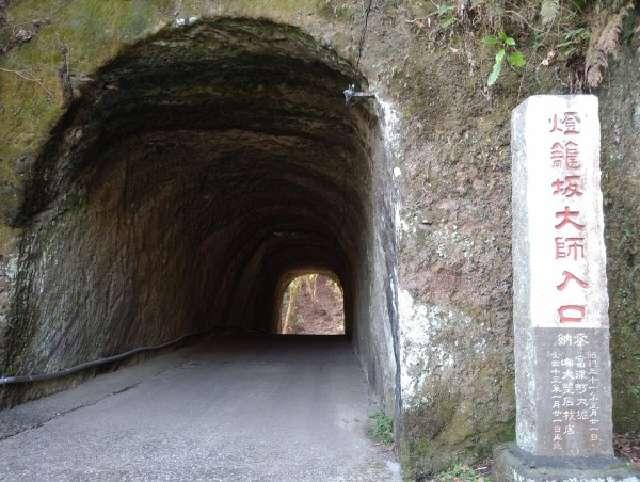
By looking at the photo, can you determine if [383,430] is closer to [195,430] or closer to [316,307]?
[195,430]

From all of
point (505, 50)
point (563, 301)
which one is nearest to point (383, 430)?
point (563, 301)

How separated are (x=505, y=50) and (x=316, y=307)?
30585 mm

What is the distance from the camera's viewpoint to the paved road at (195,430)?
423cm

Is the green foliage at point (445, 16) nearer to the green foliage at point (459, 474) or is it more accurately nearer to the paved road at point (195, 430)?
the green foliage at point (459, 474)

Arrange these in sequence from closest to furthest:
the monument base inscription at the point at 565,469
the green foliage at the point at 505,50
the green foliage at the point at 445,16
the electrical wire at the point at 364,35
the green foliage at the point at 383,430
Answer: the monument base inscription at the point at 565,469
the green foliage at the point at 505,50
the green foliage at the point at 445,16
the electrical wire at the point at 364,35
the green foliage at the point at 383,430

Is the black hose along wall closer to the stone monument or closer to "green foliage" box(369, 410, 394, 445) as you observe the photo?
"green foliage" box(369, 410, 394, 445)

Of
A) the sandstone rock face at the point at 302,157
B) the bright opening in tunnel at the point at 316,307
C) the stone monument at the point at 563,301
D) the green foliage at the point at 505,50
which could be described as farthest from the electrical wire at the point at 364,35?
the bright opening in tunnel at the point at 316,307

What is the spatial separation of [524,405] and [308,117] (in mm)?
4340

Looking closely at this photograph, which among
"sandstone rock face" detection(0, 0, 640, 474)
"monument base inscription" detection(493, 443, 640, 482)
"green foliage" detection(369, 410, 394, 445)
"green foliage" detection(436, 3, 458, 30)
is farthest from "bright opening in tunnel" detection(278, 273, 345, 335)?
"monument base inscription" detection(493, 443, 640, 482)

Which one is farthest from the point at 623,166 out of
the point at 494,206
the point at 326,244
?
the point at 326,244

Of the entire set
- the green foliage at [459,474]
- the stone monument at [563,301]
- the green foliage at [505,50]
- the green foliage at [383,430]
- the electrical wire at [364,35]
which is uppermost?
the electrical wire at [364,35]

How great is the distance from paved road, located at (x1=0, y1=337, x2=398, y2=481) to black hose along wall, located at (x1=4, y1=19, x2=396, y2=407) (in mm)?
564

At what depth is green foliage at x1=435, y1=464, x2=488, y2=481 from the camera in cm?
402

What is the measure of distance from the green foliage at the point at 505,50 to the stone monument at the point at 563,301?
89cm
